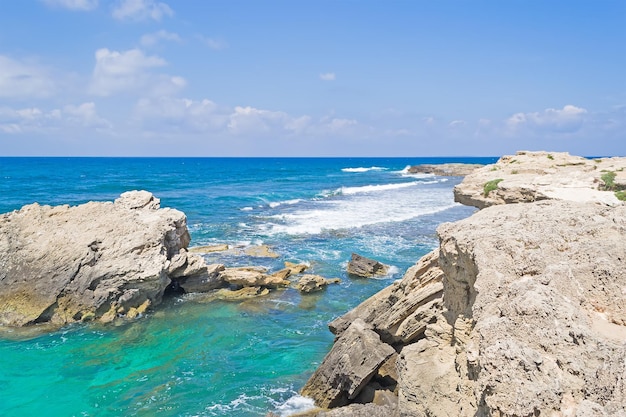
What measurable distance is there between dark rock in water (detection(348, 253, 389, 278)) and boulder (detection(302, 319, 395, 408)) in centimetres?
1106

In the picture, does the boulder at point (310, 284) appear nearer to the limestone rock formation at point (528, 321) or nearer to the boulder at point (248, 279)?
the boulder at point (248, 279)

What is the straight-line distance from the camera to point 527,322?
4848 millimetres

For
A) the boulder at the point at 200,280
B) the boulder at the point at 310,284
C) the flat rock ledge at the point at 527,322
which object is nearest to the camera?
the flat rock ledge at the point at 527,322

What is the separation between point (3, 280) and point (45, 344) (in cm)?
383

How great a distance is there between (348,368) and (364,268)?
40.0ft

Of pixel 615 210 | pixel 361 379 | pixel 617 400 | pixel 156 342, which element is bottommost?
pixel 156 342

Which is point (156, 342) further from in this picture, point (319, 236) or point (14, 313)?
point (319, 236)

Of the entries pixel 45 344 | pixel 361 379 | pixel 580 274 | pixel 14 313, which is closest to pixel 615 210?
pixel 580 274

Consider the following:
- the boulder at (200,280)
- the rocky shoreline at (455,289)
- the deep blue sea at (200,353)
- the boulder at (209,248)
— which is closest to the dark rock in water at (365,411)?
the rocky shoreline at (455,289)

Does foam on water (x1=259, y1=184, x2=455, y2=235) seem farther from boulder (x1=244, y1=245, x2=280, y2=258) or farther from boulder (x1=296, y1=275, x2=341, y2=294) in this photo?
boulder (x1=296, y1=275, x2=341, y2=294)

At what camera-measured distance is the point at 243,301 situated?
1961 centimetres

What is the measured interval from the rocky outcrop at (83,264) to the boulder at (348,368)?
9.09m

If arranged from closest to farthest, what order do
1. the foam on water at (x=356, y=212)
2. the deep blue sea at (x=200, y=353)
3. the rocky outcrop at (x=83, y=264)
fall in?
the deep blue sea at (x=200, y=353) < the rocky outcrop at (x=83, y=264) < the foam on water at (x=356, y=212)

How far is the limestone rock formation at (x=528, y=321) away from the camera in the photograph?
13.7 feet
